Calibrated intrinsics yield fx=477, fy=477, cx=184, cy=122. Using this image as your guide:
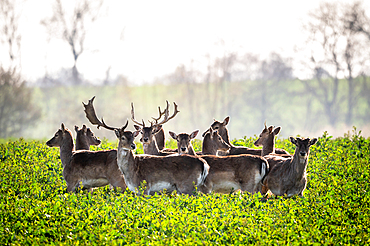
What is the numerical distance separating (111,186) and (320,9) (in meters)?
29.7

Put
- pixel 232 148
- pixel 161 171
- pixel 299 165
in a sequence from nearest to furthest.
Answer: pixel 299 165 < pixel 161 171 < pixel 232 148

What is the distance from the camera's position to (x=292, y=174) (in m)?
9.66

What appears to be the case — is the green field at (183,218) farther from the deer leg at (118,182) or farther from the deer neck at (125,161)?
the deer neck at (125,161)

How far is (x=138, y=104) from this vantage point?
44344 mm

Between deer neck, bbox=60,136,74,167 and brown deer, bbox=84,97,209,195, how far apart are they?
5.22 ft

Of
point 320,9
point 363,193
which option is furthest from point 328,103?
point 363,193

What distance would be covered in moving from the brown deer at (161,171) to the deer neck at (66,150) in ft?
5.22

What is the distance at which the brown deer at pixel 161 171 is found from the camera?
9859 mm

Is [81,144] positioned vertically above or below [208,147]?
above

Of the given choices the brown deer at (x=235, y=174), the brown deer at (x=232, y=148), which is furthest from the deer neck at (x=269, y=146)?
the brown deer at (x=235, y=174)

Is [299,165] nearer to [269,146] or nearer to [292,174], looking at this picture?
[292,174]

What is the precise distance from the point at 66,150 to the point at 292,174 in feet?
17.0

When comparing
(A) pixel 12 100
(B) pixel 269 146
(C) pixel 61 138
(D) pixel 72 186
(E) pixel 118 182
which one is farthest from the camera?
(A) pixel 12 100

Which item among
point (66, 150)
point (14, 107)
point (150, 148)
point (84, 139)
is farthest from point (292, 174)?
point (14, 107)
